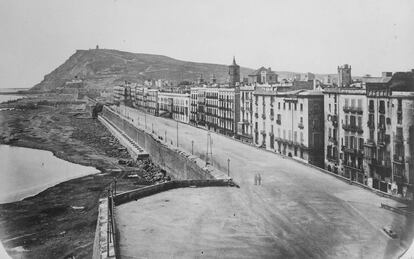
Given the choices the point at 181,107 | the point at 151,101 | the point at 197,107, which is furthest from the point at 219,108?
the point at 151,101

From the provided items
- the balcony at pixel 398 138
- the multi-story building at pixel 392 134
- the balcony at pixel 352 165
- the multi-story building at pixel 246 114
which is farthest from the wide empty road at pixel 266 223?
the multi-story building at pixel 246 114

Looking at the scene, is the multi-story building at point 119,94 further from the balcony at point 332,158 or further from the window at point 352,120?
the window at point 352,120

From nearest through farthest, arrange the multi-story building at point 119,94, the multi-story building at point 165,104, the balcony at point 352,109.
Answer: the balcony at point 352,109
the multi-story building at point 165,104
the multi-story building at point 119,94

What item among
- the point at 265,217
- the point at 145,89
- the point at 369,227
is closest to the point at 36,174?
the point at 265,217

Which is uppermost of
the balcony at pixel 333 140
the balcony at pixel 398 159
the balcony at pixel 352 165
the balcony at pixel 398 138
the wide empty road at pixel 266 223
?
the balcony at pixel 398 138

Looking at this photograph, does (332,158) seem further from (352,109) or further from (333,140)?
(352,109)
